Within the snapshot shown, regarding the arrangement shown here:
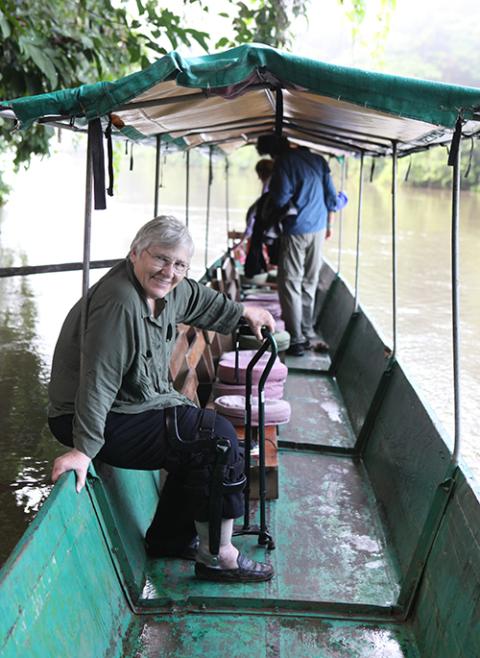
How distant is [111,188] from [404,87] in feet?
4.68

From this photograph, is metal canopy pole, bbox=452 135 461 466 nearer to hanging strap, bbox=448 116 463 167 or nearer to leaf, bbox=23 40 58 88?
hanging strap, bbox=448 116 463 167

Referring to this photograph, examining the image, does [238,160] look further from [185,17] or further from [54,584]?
[54,584]

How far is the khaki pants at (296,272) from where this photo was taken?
21.4 ft

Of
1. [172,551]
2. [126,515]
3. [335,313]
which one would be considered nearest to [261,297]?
[335,313]

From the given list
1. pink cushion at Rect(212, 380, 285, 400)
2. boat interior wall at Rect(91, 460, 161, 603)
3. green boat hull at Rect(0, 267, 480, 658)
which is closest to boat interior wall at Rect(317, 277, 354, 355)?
pink cushion at Rect(212, 380, 285, 400)

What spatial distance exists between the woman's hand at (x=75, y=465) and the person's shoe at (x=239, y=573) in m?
0.84

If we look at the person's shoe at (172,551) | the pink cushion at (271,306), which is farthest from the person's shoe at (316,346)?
the person's shoe at (172,551)

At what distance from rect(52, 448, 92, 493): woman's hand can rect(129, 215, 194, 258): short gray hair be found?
82 cm

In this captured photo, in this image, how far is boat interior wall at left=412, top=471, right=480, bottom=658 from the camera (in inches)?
88.7

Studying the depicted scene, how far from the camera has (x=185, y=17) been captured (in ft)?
25.9

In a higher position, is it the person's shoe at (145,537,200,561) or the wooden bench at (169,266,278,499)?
the wooden bench at (169,266,278,499)

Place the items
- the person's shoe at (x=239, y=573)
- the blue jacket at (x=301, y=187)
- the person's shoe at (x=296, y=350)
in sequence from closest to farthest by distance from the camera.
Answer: the person's shoe at (x=239, y=573), the blue jacket at (x=301, y=187), the person's shoe at (x=296, y=350)

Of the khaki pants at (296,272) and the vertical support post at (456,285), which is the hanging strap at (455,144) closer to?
the vertical support post at (456,285)

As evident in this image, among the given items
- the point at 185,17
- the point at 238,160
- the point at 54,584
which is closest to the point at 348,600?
the point at 54,584
